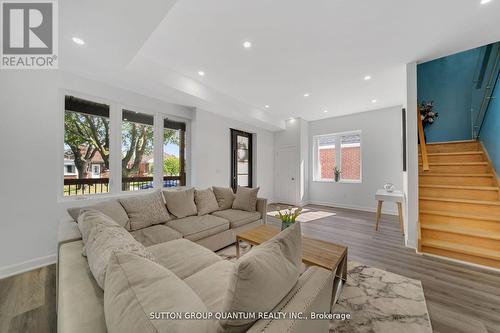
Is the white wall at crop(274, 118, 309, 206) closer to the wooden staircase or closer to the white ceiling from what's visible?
the white ceiling

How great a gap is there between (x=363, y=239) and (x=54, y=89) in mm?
5132

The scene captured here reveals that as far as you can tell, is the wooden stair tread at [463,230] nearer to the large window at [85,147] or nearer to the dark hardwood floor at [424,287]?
the dark hardwood floor at [424,287]

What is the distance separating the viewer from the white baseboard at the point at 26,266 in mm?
2158

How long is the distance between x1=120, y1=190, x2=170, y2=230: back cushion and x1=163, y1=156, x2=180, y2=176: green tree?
131cm

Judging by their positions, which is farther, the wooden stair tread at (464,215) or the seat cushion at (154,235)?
the wooden stair tread at (464,215)

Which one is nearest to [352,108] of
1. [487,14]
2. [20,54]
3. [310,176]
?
[310,176]

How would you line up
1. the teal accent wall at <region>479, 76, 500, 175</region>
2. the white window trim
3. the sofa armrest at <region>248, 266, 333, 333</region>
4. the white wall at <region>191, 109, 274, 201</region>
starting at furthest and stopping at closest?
the white wall at <region>191, 109, 274, 201</region> < the teal accent wall at <region>479, 76, 500, 175</region> < the white window trim < the sofa armrest at <region>248, 266, 333, 333</region>

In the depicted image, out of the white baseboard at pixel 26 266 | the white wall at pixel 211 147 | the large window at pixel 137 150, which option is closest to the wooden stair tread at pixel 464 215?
the white wall at pixel 211 147

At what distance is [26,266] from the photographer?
7.54 feet

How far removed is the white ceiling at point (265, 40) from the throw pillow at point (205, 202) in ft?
6.00

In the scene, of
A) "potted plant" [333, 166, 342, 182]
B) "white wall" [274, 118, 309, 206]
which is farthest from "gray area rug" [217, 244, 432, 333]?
"potted plant" [333, 166, 342, 182]

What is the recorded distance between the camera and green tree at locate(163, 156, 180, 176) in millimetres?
3957

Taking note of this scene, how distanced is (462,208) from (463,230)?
47cm

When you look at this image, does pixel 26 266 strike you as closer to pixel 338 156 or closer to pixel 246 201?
pixel 246 201
